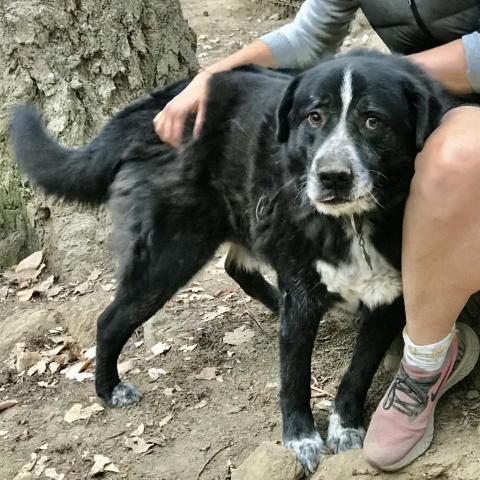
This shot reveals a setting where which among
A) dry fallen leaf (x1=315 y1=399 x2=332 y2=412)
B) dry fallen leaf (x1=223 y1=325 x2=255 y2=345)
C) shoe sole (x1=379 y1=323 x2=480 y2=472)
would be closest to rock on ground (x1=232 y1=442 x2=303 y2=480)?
shoe sole (x1=379 y1=323 x2=480 y2=472)

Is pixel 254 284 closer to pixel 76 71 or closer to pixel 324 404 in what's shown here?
pixel 324 404

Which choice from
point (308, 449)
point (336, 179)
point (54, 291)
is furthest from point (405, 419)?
point (54, 291)

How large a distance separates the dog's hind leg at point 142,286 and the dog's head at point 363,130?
793mm

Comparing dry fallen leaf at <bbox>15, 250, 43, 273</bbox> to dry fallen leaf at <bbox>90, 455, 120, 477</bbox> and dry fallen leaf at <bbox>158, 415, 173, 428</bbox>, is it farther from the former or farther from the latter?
dry fallen leaf at <bbox>90, 455, 120, 477</bbox>

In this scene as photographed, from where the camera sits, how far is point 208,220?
10.3 ft

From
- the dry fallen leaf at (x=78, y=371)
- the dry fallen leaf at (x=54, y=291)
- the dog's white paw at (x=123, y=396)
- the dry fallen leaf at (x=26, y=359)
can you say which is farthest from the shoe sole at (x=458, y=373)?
the dry fallen leaf at (x=54, y=291)

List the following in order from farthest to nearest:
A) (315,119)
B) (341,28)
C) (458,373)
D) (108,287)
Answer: (108,287) < (341,28) < (458,373) < (315,119)

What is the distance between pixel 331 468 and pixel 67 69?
8.10 ft

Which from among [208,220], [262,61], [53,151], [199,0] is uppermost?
[262,61]

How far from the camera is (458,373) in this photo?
9.06ft

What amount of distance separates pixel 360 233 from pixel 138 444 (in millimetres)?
1190

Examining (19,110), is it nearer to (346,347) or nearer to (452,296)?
(346,347)

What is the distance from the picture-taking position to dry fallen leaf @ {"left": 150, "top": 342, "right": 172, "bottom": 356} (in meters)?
3.59

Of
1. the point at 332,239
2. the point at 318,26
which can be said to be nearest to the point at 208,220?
the point at 332,239
